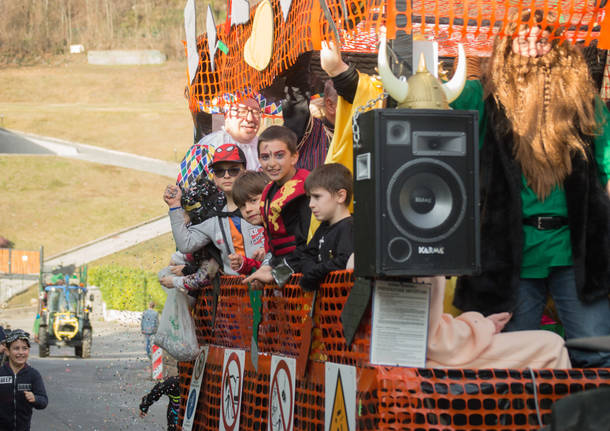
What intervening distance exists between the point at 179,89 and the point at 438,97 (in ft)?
326

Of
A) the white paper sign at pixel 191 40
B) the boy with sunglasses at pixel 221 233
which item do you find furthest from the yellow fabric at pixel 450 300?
the white paper sign at pixel 191 40

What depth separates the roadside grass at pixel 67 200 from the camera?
2441 inches

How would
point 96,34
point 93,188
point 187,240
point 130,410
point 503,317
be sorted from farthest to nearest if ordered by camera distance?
point 96,34, point 93,188, point 130,410, point 187,240, point 503,317

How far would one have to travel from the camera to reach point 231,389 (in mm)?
6039

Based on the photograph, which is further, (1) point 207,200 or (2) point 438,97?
(1) point 207,200

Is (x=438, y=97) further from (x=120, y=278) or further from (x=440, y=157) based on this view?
(x=120, y=278)

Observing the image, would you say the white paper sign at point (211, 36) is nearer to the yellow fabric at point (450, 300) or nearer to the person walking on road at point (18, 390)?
the person walking on road at point (18, 390)

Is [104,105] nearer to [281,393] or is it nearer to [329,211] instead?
[281,393]

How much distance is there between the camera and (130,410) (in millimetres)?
17031

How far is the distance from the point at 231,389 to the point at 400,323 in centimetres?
251

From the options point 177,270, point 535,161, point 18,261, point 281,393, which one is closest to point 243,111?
point 177,270

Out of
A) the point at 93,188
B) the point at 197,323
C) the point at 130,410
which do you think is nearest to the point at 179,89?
the point at 93,188

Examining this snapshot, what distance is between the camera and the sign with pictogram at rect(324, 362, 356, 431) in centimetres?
395

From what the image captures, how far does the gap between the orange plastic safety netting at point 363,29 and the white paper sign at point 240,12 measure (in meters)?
0.08
